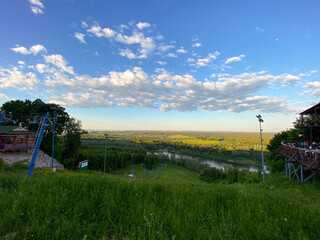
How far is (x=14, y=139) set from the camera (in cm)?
2280

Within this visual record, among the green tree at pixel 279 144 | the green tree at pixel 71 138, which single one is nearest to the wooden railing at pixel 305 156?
the green tree at pixel 279 144

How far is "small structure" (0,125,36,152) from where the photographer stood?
2164 centimetres

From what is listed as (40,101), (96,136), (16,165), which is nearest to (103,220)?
(16,165)

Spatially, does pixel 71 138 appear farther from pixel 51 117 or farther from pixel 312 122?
pixel 312 122

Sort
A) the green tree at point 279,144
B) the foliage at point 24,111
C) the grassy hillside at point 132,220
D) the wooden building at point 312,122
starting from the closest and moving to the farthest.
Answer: the grassy hillside at point 132,220 < the wooden building at point 312,122 < the green tree at point 279,144 < the foliage at point 24,111

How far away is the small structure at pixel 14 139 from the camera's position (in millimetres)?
21644

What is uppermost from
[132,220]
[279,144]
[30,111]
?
[30,111]

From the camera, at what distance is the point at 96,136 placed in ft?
500

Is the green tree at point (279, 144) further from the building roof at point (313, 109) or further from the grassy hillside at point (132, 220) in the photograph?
the grassy hillside at point (132, 220)

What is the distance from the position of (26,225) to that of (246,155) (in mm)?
149821

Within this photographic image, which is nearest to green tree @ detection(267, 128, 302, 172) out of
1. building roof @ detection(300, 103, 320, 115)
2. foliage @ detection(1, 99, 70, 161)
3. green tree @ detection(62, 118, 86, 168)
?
building roof @ detection(300, 103, 320, 115)

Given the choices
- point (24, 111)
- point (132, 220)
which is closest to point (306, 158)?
point (132, 220)

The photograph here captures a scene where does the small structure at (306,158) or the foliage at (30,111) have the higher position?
the foliage at (30,111)

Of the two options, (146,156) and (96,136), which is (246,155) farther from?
(96,136)
